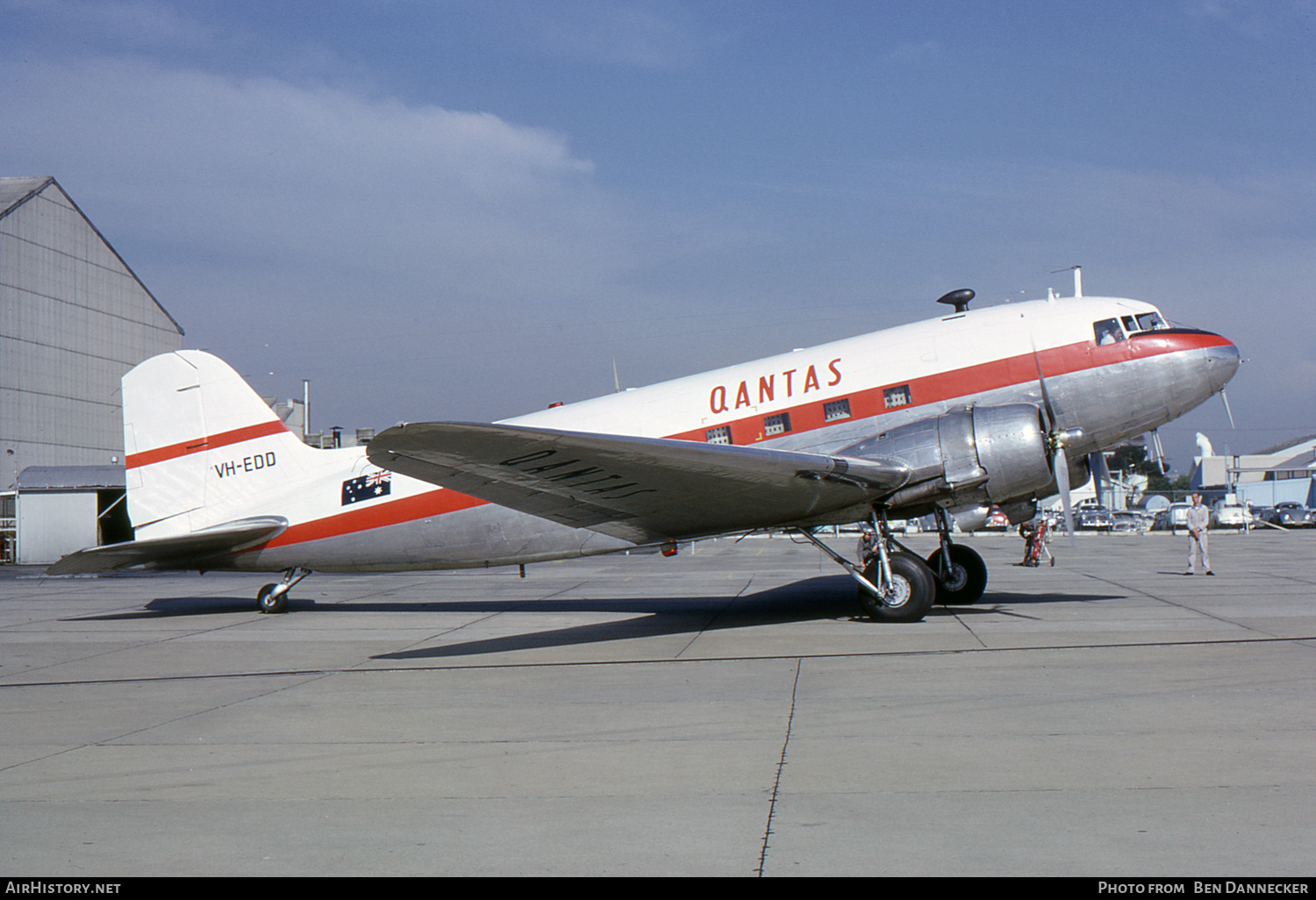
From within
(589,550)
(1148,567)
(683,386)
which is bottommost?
(1148,567)

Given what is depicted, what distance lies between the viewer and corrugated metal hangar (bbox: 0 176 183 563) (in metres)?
43.9

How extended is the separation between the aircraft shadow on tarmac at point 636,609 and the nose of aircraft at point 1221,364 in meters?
3.86

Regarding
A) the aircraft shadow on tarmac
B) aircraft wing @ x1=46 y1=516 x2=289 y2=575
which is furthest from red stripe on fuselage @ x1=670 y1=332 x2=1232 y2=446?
aircraft wing @ x1=46 y1=516 x2=289 y2=575

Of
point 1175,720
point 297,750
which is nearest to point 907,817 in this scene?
point 1175,720

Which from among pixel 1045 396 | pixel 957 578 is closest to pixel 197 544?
pixel 957 578

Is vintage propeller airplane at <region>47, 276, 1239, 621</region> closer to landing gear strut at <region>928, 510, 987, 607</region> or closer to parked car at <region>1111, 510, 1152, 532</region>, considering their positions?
landing gear strut at <region>928, 510, 987, 607</region>

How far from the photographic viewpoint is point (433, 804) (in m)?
5.12

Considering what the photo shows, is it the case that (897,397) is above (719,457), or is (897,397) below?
above

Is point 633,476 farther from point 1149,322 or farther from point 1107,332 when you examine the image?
point 1149,322

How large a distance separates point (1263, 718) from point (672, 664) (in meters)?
5.22

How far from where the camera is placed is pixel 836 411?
44.8ft

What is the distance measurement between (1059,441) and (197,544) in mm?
13318

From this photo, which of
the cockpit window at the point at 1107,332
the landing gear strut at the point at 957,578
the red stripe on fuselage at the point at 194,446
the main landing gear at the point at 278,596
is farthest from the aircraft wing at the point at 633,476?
the red stripe on fuselage at the point at 194,446

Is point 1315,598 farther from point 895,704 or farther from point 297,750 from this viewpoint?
point 297,750
